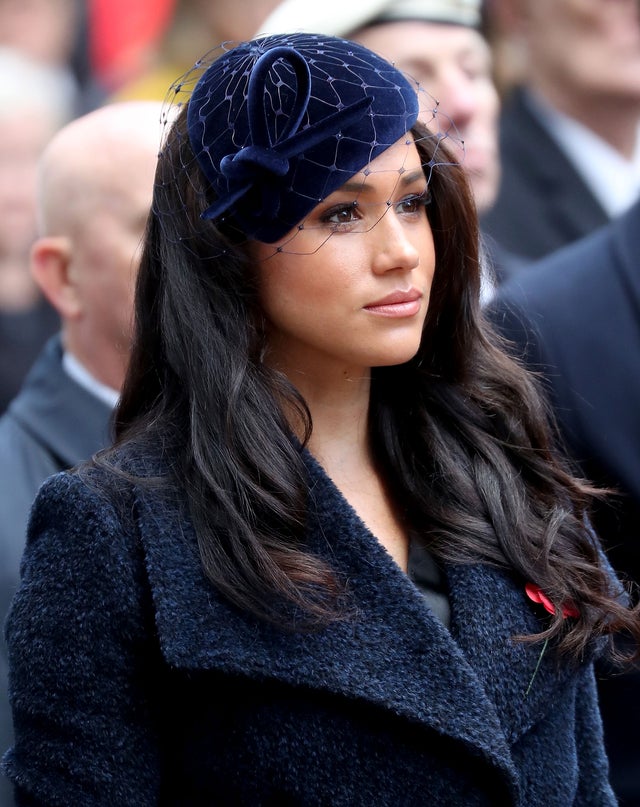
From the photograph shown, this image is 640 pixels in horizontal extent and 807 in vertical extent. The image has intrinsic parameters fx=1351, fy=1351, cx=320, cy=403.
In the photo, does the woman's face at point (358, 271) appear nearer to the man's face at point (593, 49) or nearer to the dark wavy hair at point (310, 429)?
the dark wavy hair at point (310, 429)

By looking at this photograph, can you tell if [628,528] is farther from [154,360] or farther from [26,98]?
[26,98]

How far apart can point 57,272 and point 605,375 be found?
4.15 ft

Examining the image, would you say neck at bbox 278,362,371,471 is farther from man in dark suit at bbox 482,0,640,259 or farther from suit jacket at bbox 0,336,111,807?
man in dark suit at bbox 482,0,640,259

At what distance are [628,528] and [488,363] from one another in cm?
63

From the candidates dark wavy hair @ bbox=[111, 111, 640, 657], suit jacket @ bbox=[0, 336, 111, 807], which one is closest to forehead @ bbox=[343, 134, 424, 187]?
dark wavy hair @ bbox=[111, 111, 640, 657]

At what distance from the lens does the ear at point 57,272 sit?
10.2ft

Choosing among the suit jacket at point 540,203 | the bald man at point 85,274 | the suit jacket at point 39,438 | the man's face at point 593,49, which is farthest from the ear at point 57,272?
the man's face at point 593,49

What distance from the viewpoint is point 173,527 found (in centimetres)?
202

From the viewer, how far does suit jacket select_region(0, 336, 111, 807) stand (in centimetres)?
270

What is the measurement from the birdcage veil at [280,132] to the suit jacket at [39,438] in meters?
0.76

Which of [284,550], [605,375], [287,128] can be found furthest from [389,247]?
[605,375]

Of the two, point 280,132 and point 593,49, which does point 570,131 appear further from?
point 280,132

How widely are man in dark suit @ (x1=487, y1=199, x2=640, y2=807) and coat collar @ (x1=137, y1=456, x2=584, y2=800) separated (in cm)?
67

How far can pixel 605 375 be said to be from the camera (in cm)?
289
